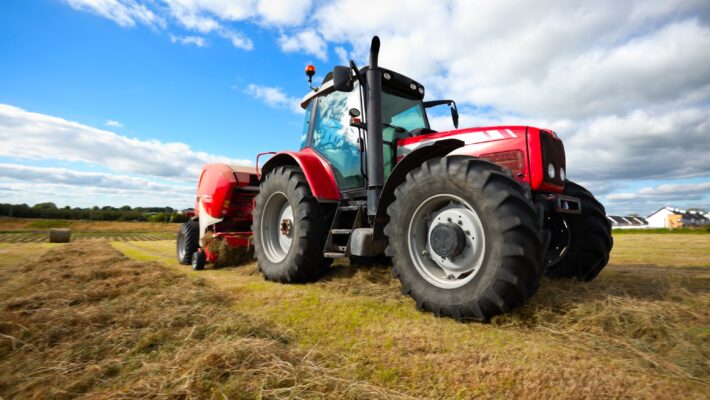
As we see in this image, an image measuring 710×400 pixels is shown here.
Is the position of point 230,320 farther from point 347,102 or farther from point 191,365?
point 347,102

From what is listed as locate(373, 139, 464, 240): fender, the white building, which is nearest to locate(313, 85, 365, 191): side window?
locate(373, 139, 464, 240): fender

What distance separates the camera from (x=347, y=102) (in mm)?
4281

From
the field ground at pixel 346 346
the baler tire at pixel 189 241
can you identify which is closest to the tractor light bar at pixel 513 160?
the field ground at pixel 346 346

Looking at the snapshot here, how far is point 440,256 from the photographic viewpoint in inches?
110

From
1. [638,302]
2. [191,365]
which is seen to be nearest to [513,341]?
[638,302]

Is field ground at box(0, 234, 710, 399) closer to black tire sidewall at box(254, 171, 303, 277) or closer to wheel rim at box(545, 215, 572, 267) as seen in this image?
wheel rim at box(545, 215, 572, 267)

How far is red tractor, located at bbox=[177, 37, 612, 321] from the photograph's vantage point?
2361 mm

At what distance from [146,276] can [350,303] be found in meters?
2.22

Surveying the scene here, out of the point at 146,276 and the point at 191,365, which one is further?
the point at 146,276

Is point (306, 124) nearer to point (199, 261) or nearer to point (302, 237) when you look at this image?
point (302, 237)

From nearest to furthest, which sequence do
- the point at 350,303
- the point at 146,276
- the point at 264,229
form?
the point at 350,303, the point at 146,276, the point at 264,229

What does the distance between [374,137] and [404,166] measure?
0.57 meters

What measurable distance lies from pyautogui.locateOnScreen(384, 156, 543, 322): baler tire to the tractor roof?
178 centimetres

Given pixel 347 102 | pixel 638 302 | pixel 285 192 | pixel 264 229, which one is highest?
pixel 347 102
